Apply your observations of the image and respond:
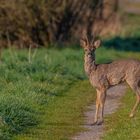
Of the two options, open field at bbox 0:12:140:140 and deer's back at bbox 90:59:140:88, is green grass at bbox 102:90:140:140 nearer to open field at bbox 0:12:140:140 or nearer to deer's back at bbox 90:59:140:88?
open field at bbox 0:12:140:140

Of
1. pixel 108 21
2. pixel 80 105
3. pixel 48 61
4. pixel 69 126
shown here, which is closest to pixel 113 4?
pixel 108 21

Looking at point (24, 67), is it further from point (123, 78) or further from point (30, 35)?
point (30, 35)

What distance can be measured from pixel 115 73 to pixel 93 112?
138 centimetres

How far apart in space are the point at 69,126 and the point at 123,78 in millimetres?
1693

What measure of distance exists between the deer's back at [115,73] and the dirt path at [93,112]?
2.66 feet

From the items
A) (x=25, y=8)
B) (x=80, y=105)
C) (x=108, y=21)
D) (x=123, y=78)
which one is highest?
(x=123, y=78)

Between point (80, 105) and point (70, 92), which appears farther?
point (70, 92)

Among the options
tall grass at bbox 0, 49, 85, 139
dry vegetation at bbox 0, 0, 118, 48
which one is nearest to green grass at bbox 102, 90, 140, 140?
tall grass at bbox 0, 49, 85, 139

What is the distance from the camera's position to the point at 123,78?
15.0 m

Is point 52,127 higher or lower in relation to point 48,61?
higher

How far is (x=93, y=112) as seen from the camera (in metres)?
16.0

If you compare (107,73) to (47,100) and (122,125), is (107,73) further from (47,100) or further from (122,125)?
(47,100)

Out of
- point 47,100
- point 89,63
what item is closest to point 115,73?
point 89,63

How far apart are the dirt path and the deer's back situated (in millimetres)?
811
